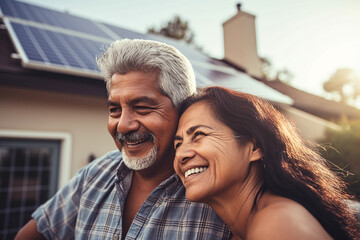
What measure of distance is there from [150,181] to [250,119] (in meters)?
0.94

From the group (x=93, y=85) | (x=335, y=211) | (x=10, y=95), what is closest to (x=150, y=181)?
(x=335, y=211)

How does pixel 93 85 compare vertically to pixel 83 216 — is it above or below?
above

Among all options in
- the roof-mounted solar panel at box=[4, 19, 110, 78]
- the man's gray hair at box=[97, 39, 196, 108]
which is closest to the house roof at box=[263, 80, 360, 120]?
the roof-mounted solar panel at box=[4, 19, 110, 78]

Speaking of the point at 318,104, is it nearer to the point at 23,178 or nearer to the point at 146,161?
the point at 23,178

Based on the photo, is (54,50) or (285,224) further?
(54,50)

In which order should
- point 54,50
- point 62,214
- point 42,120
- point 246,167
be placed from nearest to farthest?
point 246,167 < point 62,214 < point 42,120 < point 54,50

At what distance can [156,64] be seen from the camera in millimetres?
1884

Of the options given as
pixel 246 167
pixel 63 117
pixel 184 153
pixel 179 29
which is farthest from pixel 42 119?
pixel 179 29

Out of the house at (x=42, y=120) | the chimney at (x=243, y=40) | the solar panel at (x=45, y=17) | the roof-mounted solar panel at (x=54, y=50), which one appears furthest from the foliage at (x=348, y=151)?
the solar panel at (x=45, y=17)

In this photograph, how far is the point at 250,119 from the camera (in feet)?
4.87

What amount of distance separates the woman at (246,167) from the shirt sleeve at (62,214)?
1107mm

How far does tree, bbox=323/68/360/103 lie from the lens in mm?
32844

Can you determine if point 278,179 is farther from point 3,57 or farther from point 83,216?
point 3,57

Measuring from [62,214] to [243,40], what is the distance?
1111 cm
